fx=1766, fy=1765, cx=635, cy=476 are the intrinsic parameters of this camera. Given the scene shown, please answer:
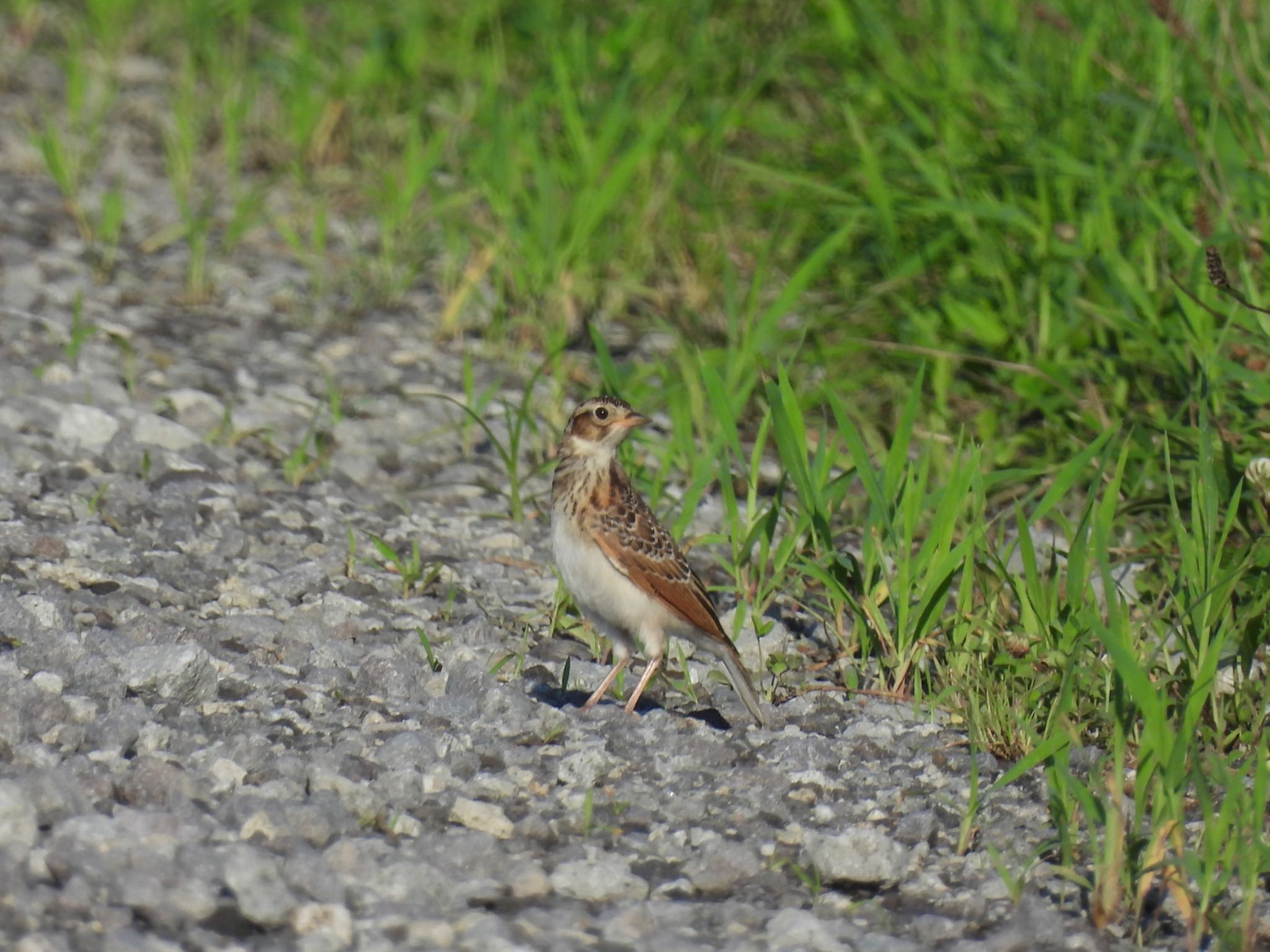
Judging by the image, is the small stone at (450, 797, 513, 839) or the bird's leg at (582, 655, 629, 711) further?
the bird's leg at (582, 655, 629, 711)

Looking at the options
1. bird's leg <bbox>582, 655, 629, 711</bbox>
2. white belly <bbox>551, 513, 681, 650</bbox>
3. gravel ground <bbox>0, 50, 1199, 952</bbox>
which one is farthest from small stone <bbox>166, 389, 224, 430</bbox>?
bird's leg <bbox>582, 655, 629, 711</bbox>

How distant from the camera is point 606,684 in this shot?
5.30m

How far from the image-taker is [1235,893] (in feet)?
13.8

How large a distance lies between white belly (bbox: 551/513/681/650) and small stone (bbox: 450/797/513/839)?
1.11 m

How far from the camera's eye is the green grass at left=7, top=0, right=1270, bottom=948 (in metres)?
5.02

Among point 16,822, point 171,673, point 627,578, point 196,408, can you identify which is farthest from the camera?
point 196,408

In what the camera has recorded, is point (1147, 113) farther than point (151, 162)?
No

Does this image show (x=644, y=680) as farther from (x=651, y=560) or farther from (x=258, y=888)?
(x=258, y=888)

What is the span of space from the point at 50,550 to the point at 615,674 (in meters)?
1.83

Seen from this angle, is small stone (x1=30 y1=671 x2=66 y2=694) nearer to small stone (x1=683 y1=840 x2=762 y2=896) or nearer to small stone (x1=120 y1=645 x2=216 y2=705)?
small stone (x1=120 y1=645 x2=216 y2=705)

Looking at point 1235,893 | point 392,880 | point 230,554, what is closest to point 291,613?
point 230,554

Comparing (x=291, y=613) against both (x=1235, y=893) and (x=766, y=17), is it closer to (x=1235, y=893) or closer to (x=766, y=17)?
(x=1235, y=893)

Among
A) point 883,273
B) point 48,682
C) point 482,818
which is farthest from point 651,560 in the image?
point 883,273

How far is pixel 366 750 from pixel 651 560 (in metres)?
1.20
